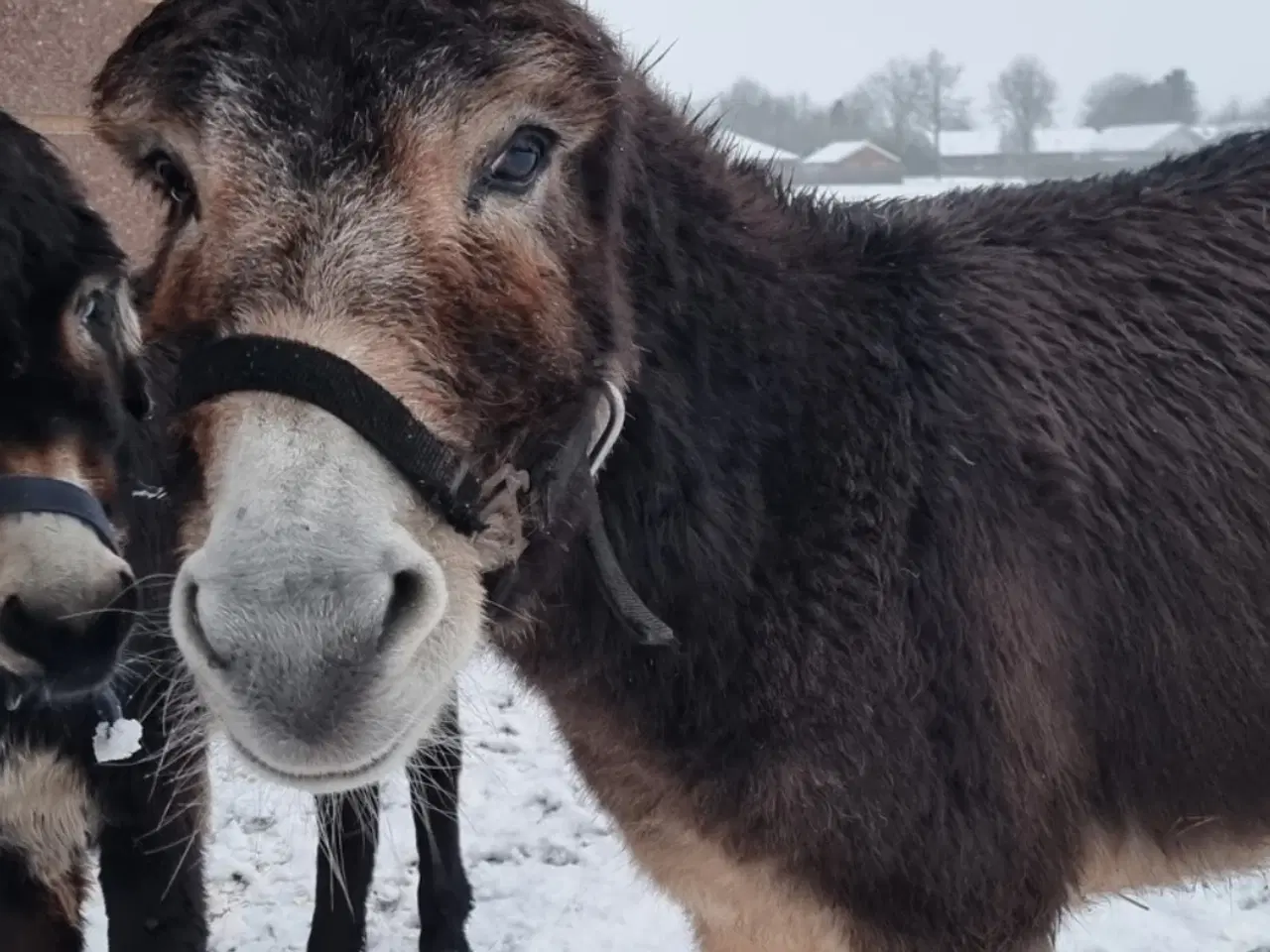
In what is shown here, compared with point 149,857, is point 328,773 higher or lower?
higher

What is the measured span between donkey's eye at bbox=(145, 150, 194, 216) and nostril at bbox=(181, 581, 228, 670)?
2.13ft

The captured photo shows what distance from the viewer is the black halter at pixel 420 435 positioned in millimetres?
1215

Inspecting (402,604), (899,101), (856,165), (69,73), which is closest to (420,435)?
(402,604)

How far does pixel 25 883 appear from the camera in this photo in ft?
8.57

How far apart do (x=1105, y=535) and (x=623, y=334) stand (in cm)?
103

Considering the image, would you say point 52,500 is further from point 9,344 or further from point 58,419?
point 9,344

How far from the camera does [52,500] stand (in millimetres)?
2164

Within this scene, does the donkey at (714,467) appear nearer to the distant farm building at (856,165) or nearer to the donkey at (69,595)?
the donkey at (69,595)

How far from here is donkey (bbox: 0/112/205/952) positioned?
213 centimetres

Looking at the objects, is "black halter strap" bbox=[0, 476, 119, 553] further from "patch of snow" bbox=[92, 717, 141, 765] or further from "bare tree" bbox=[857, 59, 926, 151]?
"bare tree" bbox=[857, 59, 926, 151]

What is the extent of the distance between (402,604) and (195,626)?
23 cm

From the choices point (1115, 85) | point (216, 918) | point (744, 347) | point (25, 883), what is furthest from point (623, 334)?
point (1115, 85)

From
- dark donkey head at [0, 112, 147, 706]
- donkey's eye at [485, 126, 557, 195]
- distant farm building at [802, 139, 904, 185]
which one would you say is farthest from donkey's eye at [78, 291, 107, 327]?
distant farm building at [802, 139, 904, 185]

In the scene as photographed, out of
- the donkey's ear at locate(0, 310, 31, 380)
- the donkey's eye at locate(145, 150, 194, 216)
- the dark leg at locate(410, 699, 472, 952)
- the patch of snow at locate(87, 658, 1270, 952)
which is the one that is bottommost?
the patch of snow at locate(87, 658, 1270, 952)
